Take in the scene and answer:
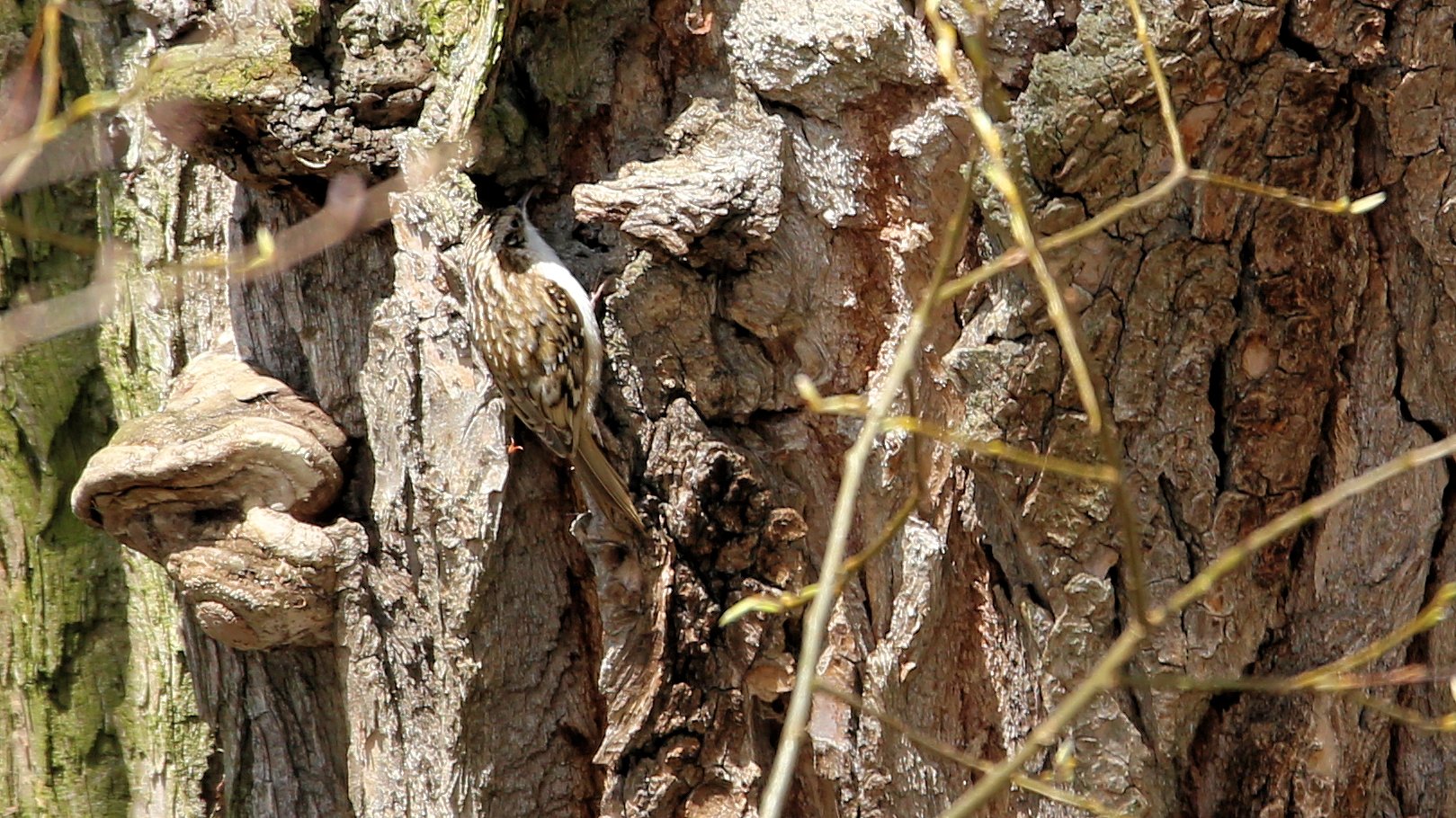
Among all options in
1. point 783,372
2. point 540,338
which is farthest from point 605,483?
point 540,338

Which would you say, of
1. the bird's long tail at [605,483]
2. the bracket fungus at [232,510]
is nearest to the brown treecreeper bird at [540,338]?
the bird's long tail at [605,483]

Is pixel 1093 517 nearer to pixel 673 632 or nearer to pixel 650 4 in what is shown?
pixel 673 632

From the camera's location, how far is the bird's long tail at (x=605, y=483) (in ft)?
6.57

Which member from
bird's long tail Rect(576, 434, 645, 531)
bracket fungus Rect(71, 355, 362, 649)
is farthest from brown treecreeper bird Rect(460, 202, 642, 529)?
bracket fungus Rect(71, 355, 362, 649)

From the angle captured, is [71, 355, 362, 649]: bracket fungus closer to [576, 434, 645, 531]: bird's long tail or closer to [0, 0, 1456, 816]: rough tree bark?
[0, 0, 1456, 816]: rough tree bark

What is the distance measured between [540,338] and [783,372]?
0.68 metres

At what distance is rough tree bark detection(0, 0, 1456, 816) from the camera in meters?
1.71

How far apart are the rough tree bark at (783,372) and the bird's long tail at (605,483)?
36 millimetres

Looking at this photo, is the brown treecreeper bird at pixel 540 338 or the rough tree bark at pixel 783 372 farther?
the brown treecreeper bird at pixel 540 338

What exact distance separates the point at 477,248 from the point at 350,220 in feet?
2.20

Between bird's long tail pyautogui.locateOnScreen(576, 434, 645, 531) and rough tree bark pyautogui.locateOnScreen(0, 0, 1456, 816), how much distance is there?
0.04 metres

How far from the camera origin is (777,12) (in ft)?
6.42

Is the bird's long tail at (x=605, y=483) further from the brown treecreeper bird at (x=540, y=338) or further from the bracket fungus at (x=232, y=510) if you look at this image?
the bracket fungus at (x=232, y=510)

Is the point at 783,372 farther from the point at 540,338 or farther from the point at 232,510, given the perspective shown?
the point at 232,510
